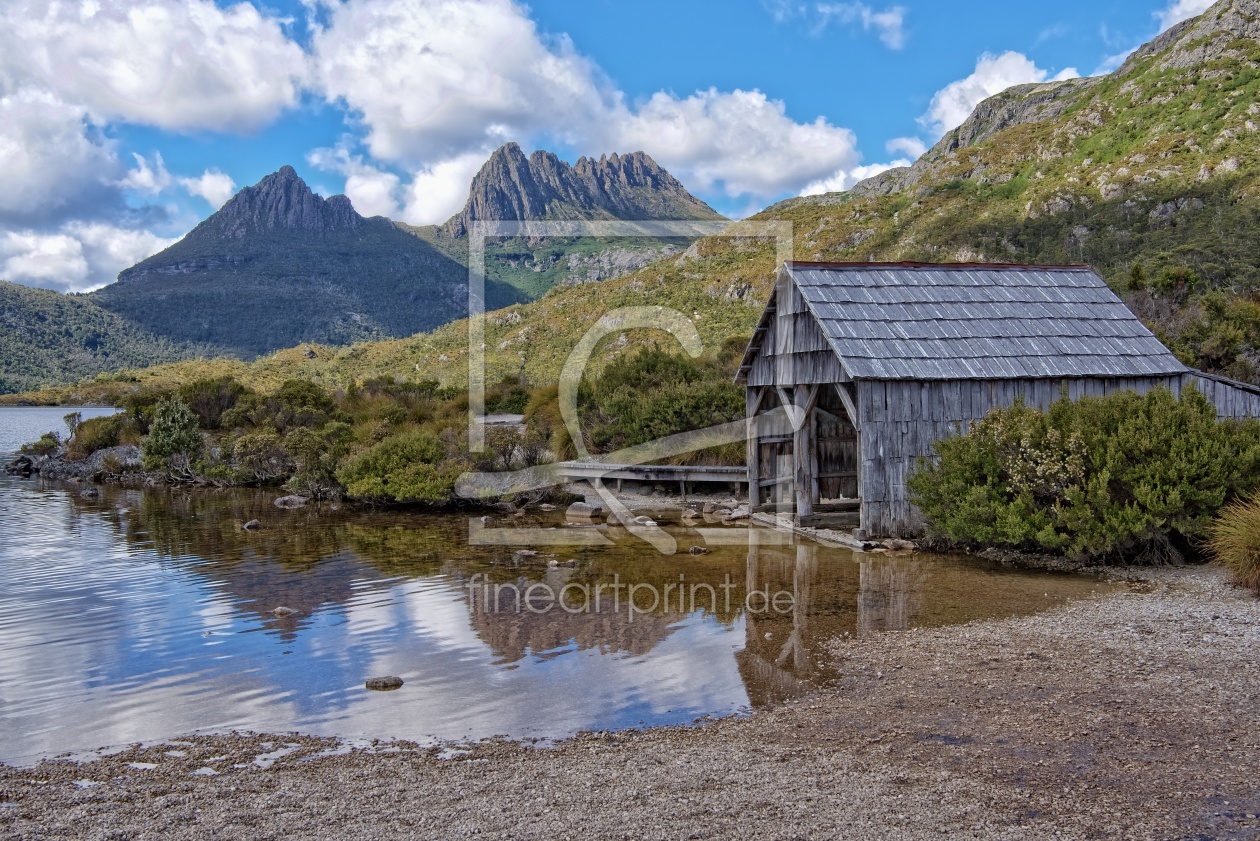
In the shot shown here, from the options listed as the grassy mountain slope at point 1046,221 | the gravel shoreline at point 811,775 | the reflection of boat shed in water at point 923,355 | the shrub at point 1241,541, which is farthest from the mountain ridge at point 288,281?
the gravel shoreline at point 811,775

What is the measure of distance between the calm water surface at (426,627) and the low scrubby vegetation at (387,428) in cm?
435

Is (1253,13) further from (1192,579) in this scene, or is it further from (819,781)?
(819,781)

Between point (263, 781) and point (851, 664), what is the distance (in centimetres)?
545

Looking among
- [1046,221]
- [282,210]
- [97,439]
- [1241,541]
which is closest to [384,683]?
[1241,541]

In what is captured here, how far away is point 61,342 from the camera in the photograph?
358ft

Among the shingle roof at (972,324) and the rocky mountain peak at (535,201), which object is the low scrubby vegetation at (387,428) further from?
the rocky mountain peak at (535,201)

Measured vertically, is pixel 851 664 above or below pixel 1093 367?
below

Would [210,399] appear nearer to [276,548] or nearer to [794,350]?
[276,548]

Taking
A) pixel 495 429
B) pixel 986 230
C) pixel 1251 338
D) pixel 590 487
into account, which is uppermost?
pixel 986 230

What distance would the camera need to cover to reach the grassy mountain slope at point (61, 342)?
335ft

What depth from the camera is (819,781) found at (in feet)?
19.2

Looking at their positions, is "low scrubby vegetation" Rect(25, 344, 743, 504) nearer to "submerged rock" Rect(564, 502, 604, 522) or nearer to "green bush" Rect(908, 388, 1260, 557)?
"submerged rock" Rect(564, 502, 604, 522)

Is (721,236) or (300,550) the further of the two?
(721,236)

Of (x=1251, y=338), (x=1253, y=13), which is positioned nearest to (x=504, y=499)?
(x=1251, y=338)
